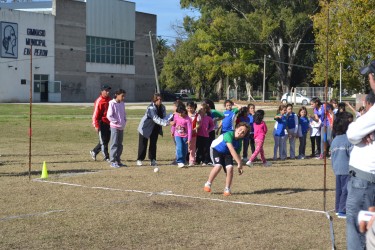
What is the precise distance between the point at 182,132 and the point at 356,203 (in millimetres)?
10122

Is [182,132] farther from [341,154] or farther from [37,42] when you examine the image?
[37,42]

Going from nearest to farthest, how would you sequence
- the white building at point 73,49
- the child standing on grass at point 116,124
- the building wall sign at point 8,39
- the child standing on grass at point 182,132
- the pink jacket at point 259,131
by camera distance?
the child standing on grass at point 116,124, the child standing on grass at point 182,132, the pink jacket at point 259,131, the building wall sign at point 8,39, the white building at point 73,49

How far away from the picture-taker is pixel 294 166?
1661 cm

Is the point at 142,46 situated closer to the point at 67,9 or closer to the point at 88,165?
the point at 67,9

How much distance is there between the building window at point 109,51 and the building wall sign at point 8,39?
38.2 feet


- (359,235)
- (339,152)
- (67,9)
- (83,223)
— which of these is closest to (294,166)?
(339,152)

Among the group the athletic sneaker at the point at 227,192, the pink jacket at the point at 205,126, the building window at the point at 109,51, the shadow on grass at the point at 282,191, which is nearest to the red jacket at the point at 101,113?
the pink jacket at the point at 205,126

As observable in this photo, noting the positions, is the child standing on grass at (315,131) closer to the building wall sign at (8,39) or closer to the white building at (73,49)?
the white building at (73,49)

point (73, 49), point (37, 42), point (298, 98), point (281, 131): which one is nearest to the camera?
point (281, 131)

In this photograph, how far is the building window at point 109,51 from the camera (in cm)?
8476

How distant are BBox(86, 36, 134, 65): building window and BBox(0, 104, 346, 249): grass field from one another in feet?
227

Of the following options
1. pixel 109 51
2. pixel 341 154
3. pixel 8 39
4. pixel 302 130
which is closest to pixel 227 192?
pixel 341 154

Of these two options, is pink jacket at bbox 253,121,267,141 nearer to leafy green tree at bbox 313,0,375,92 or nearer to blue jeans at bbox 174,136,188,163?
blue jeans at bbox 174,136,188,163

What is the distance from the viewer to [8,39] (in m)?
74.0
